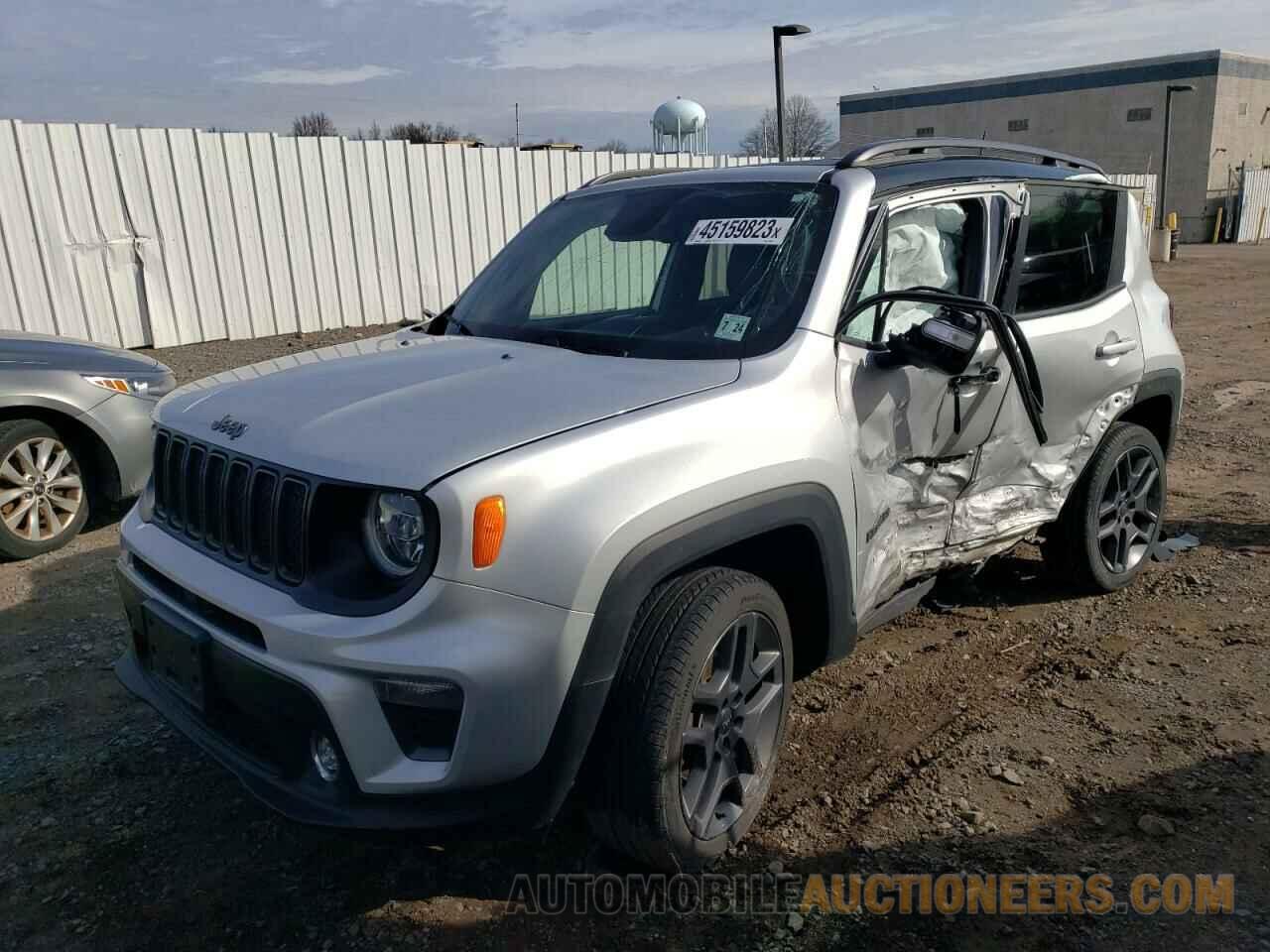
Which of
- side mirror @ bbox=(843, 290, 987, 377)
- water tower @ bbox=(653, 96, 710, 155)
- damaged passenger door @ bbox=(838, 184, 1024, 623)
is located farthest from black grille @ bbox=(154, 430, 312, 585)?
water tower @ bbox=(653, 96, 710, 155)

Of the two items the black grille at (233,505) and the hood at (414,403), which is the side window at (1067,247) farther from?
the black grille at (233,505)

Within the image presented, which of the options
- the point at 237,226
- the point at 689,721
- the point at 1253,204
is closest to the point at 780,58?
the point at 237,226

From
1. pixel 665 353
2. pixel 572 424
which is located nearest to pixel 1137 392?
pixel 665 353

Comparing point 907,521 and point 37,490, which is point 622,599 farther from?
point 37,490

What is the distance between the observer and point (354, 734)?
7.17ft

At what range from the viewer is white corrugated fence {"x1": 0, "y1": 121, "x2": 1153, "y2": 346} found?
32.1 feet

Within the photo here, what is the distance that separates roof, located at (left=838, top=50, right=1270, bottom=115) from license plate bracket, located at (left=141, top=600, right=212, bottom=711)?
49182 millimetres

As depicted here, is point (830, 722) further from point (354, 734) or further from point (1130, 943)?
point (354, 734)

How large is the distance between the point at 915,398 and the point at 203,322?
9.82m

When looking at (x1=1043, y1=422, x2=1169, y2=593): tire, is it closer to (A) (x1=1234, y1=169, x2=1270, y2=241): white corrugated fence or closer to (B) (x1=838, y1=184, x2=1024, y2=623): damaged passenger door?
(B) (x1=838, y1=184, x2=1024, y2=623): damaged passenger door

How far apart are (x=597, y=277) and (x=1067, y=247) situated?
1.98 m

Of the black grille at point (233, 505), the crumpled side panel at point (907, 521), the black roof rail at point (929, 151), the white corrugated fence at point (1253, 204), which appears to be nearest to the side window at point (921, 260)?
the black roof rail at point (929, 151)

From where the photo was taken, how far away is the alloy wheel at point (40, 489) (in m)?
5.27

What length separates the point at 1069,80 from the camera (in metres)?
45.9
